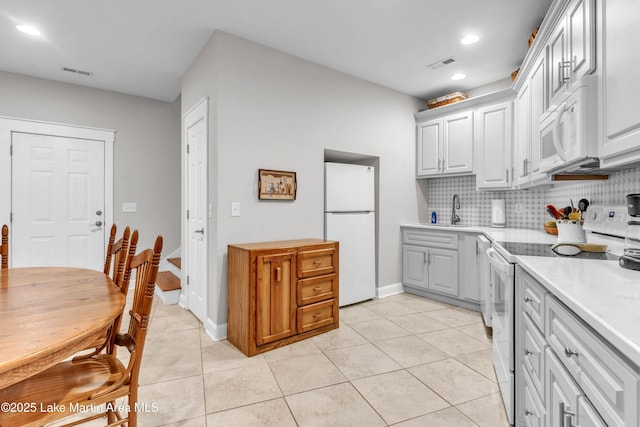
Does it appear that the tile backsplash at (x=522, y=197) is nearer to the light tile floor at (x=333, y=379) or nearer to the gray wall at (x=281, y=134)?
the gray wall at (x=281, y=134)

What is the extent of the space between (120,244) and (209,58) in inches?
77.0

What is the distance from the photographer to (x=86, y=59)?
3297 millimetres

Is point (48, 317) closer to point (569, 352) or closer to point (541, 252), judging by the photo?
point (569, 352)

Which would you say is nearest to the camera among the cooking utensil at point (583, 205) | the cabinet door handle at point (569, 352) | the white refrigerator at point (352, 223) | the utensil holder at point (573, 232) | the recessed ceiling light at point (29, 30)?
the cabinet door handle at point (569, 352)

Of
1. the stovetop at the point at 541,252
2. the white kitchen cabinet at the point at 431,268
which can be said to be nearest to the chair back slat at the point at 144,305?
the stovetop at the point at 541,252

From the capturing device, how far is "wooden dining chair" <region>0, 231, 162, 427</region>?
102 cm

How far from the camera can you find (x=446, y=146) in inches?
157

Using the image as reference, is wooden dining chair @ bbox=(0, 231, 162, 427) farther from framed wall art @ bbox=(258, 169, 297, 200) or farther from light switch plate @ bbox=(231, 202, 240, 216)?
framed wall art @ bbox=(258, 169, 297, 200)

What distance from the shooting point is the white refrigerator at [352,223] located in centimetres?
348

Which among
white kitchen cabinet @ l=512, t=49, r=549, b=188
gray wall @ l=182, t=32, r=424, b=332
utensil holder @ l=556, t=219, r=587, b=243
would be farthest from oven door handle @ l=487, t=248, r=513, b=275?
gray wall @ l=182, t=32, r=424, b=332

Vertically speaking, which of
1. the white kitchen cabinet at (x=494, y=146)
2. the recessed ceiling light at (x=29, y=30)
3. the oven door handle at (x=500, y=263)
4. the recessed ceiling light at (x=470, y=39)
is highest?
the recessed ceiling light at (x=470, y=39)

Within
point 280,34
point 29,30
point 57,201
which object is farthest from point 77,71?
point 280,34

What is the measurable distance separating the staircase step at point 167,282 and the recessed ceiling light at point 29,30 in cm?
272

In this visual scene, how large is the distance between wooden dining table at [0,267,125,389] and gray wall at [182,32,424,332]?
135 centimetres
